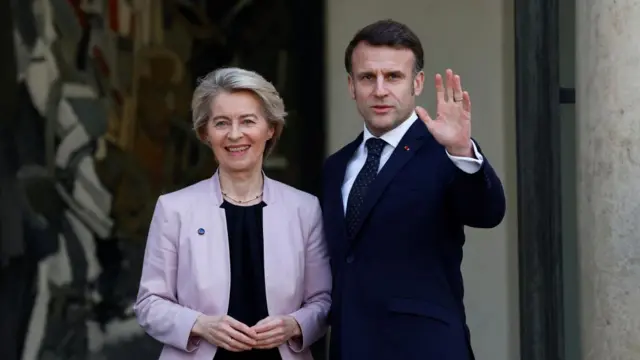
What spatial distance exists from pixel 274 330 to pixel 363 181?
521 millimetres

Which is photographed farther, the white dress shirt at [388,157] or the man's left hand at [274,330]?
the man's left hand at [274,330]

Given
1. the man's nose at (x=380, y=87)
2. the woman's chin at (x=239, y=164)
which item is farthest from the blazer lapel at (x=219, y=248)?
the man's nose at (x=380, y=87)

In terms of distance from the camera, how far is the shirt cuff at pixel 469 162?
275cm

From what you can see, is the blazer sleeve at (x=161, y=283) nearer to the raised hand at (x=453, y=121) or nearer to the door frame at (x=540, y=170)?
the raised hand at (x=453, y=121)

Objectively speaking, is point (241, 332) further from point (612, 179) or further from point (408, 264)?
point (612, 179)

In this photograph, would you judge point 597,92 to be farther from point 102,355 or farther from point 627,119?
point 102,355

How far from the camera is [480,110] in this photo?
5461 mm

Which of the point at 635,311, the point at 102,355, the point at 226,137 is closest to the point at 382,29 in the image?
the point at 226,137

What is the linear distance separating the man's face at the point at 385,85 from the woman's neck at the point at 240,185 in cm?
41

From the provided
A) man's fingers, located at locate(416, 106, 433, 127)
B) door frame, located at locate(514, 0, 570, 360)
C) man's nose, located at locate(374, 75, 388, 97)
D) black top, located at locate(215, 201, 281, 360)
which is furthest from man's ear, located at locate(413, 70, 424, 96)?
door frame, located at locate(514, 0, 570, 360)

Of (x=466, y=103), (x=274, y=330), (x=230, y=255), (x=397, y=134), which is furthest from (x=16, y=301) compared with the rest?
(x=466, y=103)

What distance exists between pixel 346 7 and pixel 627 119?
2.61m

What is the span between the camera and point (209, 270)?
3.07m

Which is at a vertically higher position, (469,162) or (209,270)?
(469,162)
